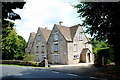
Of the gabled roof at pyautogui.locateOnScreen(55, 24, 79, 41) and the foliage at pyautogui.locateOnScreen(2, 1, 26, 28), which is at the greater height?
the gabled roof at pyautogui.locateOnScreen(55, 24, 79, 41)

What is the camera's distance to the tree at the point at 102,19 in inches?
451

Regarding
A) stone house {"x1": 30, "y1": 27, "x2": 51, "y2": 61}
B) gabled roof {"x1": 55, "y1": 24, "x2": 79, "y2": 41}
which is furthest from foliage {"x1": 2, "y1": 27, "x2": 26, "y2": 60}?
gabled roof {"x1": 55, "y1": 24, "x2": 79, "y2": 41}

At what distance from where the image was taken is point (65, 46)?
30938mm

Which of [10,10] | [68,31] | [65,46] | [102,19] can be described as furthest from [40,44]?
[10,10]

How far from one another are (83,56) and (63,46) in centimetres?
626

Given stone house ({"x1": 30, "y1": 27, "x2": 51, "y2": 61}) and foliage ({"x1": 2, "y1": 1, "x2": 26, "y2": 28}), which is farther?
stone house ({"x1": 30, "y1": 27, "x2": 51, "y2": 61})

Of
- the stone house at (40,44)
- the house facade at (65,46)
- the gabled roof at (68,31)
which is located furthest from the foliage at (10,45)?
the gabled roof at (68,31)

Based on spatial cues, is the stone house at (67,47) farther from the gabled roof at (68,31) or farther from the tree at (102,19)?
the tree at (102,19)

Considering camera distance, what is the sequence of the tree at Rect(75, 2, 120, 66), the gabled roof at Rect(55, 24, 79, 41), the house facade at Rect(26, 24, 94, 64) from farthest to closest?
the gabled roof at Rect(55, 24, 79, 41) < the house facade at Rect(26, 24, 94, 64) < the tree at Rect(75, 2, 120, 66)

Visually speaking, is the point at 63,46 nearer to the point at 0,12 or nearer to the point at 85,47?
the point at 85,47

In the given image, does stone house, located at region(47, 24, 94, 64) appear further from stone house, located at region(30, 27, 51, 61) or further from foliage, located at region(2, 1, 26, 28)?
foliage, located at region(2, 1, 26, 28)

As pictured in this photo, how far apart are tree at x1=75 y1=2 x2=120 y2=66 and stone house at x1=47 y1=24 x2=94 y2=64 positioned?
16.2 m

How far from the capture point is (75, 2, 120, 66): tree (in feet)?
37.6

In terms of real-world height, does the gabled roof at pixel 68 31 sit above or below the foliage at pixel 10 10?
above
